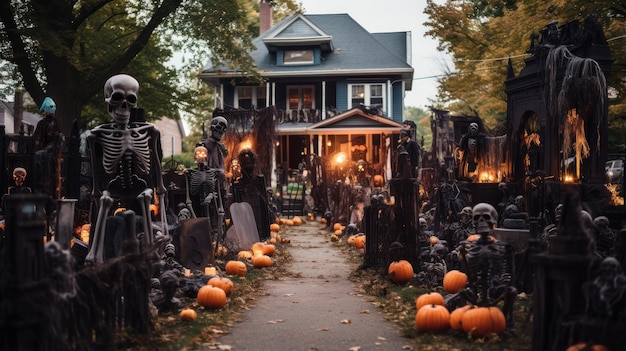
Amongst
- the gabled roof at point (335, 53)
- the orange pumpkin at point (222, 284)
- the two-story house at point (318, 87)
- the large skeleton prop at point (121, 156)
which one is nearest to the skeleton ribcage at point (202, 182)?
the orange pumpkin at point (222, 284)

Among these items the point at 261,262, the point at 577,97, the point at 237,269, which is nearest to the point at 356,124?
the point at 577,97

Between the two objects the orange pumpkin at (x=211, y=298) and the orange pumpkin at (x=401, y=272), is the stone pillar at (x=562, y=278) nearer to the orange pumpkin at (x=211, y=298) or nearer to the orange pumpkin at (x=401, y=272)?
the orange pumpkin at (x=211, y=298)

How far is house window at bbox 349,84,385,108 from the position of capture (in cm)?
4047

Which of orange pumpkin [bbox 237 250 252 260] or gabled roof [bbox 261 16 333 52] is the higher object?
gabled roof [bbox 261 16 333 52]

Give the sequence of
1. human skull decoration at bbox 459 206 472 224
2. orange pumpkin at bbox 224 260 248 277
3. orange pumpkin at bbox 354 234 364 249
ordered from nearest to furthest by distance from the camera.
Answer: human skull decoration at bbox 459 206 472 224 → orange pumpkin at bbox 224 260 248 277 → orange pumpkin at bbox 354 234 364 249

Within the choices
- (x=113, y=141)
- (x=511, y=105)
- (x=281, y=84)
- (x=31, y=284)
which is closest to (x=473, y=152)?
(x=511, y=105)

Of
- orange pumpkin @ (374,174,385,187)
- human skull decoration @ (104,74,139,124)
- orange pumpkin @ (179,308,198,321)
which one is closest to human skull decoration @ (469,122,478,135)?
human skull decoration @ (104,74,139,124)

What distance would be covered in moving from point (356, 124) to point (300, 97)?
5271mm

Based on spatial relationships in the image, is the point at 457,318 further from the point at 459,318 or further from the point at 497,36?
the point at 497,36

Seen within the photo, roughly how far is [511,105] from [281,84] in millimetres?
25298

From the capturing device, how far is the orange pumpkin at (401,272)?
1077 centimetres

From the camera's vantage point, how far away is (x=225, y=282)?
9758 mm

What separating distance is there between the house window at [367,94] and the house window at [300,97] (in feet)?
8.51

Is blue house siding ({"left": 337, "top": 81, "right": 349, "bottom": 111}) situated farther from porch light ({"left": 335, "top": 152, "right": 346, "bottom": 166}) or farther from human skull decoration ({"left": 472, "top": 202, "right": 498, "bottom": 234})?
human skull decoration ({"left": 472, "top": 202, "right": 498, "bottom": 234})
